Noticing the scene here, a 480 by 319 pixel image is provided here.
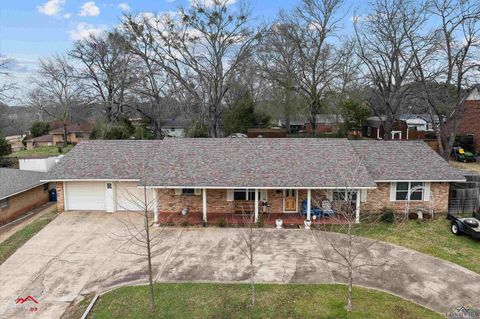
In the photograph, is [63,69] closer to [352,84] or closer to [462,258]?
[352,84]

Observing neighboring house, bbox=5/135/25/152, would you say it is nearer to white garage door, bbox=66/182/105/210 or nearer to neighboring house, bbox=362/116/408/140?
white garage door, bbox=66/182/105/210

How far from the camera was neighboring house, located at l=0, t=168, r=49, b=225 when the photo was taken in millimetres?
18297

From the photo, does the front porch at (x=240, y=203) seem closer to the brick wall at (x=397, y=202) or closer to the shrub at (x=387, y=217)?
the brick wall at (x=397, y=202)

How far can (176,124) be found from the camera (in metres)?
56.5

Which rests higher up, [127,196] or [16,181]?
[16,181]

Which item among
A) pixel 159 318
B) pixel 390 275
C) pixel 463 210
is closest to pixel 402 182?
pixel 463 210

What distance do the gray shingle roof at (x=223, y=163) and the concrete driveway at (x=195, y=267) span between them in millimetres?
2583

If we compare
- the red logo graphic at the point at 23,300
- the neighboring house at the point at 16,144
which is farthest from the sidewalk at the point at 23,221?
the neighboring house at the point at 16,144

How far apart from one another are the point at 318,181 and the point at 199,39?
22319mm

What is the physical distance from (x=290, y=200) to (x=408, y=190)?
20.5ft

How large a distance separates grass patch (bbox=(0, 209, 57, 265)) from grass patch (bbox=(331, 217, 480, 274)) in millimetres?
14590

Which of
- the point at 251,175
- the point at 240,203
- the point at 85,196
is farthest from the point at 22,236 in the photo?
the point at 251,175

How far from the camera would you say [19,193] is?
19266mm

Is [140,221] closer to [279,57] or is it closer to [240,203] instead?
[240,203]
